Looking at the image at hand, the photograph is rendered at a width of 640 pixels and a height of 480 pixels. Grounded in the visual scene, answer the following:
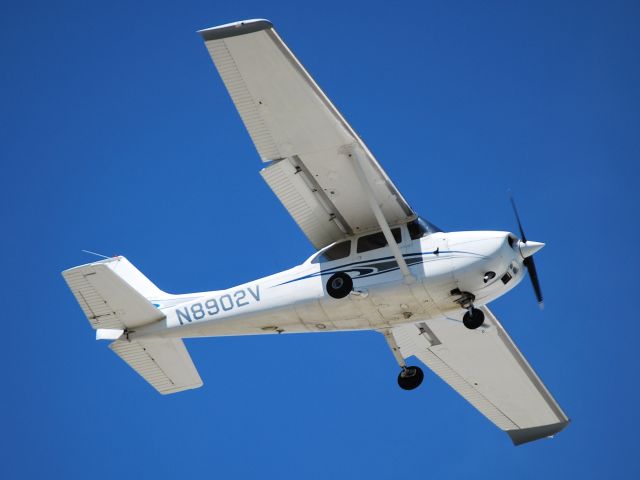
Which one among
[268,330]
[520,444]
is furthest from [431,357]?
[268,330]

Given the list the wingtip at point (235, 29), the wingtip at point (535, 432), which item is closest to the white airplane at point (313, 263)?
the wingtip at point (235, 29)

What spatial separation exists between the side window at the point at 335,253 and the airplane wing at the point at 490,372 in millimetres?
3048

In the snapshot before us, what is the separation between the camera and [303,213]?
17.1 metres

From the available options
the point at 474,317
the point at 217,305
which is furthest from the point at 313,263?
the point at 474,317

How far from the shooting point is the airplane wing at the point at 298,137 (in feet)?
50.1

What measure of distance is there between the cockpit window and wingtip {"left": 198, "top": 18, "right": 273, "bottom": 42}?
4166mm

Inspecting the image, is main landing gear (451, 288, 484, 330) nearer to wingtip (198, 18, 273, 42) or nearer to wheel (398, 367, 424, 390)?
wheel (398, 367, 424, 390)

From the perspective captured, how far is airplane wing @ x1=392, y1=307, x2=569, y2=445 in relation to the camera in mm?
19828

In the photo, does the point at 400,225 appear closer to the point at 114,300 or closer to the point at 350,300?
the point at 350,300

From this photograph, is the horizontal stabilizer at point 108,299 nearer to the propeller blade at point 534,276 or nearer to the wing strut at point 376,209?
the wing strut at point 376,209

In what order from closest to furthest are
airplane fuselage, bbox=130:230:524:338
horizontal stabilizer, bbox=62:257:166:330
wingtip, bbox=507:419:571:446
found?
1. airplane fuselage, bbox=130:230:524:338
2. horizontal stabilizer, bbox=62:257:166:330
3. wingtip, bbox=507:419:571:446

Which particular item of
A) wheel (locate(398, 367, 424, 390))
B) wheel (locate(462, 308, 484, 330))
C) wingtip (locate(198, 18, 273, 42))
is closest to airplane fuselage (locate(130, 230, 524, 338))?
wheel (locate(462, 308, 484, 330))

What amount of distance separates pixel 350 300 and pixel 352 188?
6.20ft

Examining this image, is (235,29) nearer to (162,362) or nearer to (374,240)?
(374,240)
